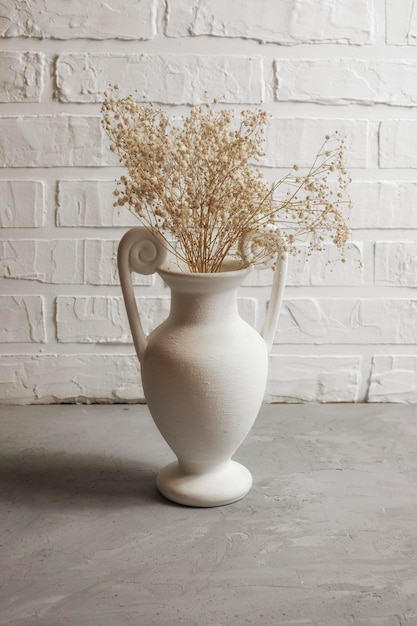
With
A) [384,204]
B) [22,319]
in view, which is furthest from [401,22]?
[22,319]

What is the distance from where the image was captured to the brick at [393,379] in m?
2.09

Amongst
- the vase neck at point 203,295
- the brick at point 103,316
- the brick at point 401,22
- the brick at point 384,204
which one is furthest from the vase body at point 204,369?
the brick at point 401,22

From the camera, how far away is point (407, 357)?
2.09 metres

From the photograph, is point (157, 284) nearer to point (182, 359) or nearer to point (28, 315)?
point (28, 315)

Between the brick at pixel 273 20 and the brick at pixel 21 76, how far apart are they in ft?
1.01

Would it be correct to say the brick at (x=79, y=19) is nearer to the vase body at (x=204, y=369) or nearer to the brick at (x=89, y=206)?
the brick at (x=89, y=206)

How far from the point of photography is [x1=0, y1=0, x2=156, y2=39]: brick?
185 centimetres

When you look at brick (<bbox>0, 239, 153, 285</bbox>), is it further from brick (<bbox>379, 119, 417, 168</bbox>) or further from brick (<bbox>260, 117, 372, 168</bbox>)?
brick (<bbox>379, 119, 417, 168</bbox>)

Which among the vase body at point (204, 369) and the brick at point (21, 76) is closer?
the vase body at point (204, 369)

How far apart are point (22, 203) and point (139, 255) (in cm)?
54

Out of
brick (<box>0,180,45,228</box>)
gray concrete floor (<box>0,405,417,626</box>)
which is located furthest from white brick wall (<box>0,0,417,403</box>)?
gray concrete floor (<box>0,405,417,626</box>)

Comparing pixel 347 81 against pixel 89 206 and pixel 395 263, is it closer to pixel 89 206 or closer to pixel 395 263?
pixel 395 263

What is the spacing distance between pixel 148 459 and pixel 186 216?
59 centimetres

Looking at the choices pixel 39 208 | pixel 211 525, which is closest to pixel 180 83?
pixel 39 208
